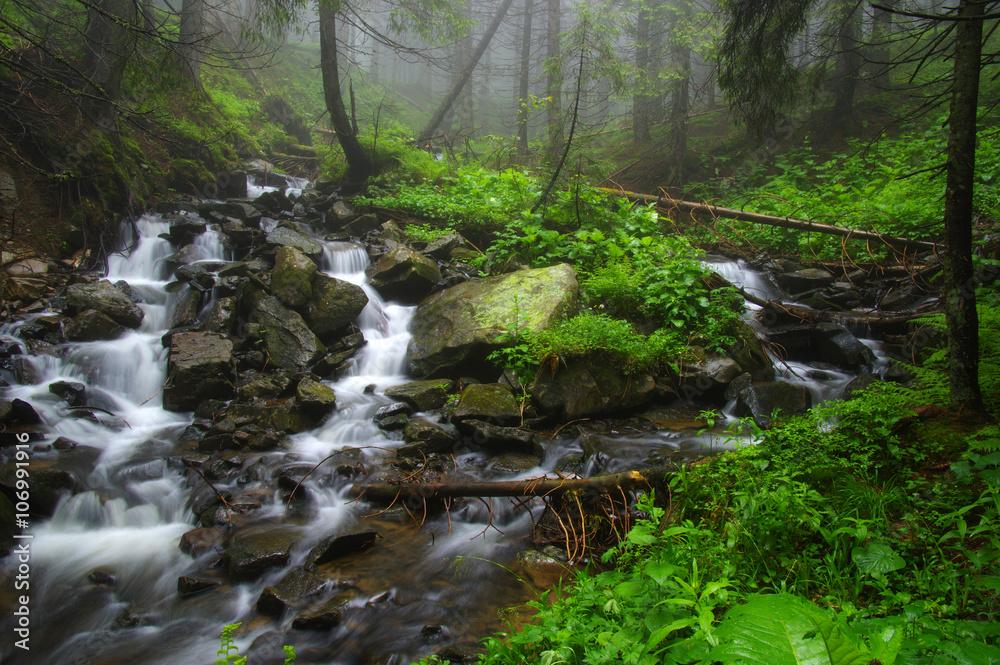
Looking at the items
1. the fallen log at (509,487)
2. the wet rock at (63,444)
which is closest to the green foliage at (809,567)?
the fallen log at (509,487)

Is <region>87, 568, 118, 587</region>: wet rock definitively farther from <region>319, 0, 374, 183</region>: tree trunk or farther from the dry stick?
<region>319, 0, 374, 183</region>: tree trunk

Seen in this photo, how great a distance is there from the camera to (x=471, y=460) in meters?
5.73

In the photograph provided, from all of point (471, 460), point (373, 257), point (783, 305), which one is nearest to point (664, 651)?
point (471, 460)

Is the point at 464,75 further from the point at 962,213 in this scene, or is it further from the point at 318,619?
the point at 318,619

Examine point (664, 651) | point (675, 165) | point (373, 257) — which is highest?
point (675, 165)

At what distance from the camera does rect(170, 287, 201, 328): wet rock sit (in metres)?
7.83

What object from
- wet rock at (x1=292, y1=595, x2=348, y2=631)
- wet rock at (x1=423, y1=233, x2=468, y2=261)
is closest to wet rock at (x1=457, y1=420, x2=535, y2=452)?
wet rock at (x1=292, y1=595, x2=348, y2=631)

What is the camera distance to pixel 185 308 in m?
7.98

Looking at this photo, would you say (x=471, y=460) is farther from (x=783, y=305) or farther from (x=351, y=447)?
(x=783, y=305)

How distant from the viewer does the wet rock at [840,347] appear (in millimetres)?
7363

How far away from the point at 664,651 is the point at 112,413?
23.5 ft

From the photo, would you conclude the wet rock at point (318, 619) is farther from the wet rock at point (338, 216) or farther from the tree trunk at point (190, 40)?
the wet rock at point (338, 216)

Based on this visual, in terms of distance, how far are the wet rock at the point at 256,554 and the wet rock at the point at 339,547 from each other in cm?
24

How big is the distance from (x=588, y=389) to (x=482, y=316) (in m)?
2.04
